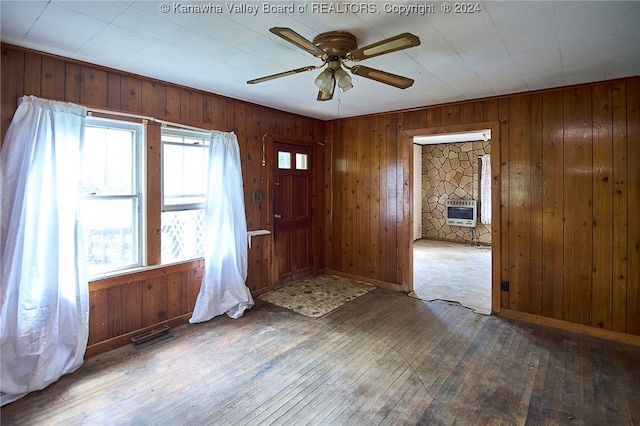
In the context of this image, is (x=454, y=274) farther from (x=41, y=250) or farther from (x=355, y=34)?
(x=41, y=250)

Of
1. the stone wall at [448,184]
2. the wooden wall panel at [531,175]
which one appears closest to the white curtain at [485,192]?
the stone wall at [448,184]

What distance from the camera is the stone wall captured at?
8094mm

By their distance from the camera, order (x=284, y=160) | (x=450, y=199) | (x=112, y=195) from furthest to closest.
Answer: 1. (x=450, y=199)
2. (x=284, y=160)
3. (x=112, y=195)

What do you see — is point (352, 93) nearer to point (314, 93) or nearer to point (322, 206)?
point (314, 93)

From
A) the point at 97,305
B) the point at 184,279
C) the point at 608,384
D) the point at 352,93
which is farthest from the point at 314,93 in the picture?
the point at 608,384

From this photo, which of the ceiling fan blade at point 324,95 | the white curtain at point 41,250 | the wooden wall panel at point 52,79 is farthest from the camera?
the wooden wall panel at point 52,79

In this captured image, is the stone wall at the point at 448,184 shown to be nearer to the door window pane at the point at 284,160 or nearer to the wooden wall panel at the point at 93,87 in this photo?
the door window pane at the point at 284,160

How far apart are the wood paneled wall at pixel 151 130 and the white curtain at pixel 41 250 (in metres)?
0.19

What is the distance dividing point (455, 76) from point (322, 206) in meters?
2.83

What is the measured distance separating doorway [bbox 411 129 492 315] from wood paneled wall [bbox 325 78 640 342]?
2.28 metres

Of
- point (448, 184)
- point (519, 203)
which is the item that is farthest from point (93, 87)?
point (448, 184)

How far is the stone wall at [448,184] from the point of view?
809 cm

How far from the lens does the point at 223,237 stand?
3684mm

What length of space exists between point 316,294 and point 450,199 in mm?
5361
